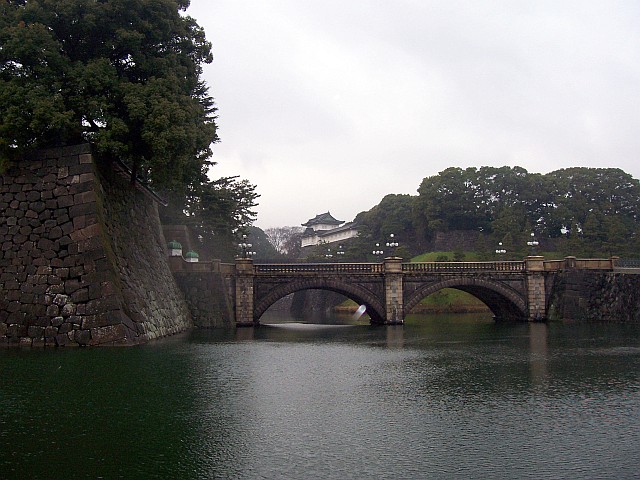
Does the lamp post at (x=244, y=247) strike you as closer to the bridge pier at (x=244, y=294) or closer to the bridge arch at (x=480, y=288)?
the bridge pier at (x=244, y=294)

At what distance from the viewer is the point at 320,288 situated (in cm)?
4519

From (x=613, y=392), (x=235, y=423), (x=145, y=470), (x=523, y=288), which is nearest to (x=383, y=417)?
(x=235, y=423)

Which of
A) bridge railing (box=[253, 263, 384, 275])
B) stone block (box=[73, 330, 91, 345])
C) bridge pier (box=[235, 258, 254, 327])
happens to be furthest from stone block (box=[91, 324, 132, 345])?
bridge railing (box=[253, 263, 384, 275])

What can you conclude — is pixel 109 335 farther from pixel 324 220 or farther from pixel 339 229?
pixel 324 220

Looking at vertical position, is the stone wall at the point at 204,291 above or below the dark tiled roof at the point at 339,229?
below

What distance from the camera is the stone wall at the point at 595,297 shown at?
40.9m

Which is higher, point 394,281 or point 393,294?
point 394,281

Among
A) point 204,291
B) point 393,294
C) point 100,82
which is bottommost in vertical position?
point 393,294

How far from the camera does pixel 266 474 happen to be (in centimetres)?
927

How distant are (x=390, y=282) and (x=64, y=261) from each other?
2541 cm

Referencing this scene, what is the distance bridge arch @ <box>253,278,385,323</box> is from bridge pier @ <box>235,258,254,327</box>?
58 centimetres

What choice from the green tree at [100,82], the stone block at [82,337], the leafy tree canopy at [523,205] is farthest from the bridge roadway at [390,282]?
the leafy tree canopy at [523,205]

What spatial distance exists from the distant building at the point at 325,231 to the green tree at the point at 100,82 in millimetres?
81336

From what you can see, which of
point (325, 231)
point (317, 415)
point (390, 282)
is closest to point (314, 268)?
point (390, 282)
